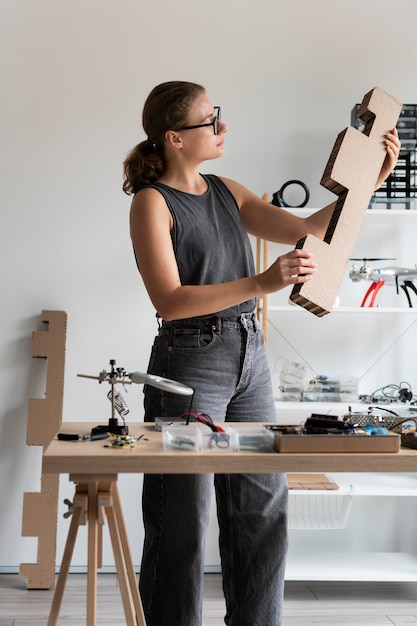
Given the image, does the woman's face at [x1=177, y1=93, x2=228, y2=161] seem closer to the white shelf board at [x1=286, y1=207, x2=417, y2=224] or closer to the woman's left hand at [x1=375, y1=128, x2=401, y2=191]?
the woman's left hand at [x1=375, y1=128, x2=401, y2=191]

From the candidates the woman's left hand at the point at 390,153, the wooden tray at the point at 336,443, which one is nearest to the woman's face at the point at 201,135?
the woman's left hand at the point at 390,153

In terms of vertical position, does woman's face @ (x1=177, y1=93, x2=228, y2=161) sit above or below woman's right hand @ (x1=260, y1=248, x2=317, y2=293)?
above

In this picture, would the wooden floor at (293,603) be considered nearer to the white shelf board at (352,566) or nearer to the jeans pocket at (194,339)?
the white shelf board at (352,566)

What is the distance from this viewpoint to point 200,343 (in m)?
1.81

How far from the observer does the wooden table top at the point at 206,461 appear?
1.40m

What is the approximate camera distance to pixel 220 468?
1410mm

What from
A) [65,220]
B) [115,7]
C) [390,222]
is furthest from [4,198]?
[390,222]

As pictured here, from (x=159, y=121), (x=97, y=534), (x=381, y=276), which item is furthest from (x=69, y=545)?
(x=381, y=276)

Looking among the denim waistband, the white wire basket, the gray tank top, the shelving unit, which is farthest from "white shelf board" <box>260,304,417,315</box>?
the denim waistband

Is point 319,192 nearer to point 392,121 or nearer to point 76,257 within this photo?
point 76,257

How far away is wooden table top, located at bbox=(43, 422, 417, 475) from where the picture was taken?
140 centimetres

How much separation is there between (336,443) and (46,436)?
75.9 inches

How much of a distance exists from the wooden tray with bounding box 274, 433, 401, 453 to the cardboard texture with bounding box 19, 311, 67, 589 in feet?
6.11

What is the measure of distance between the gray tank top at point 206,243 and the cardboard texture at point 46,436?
55.7 inches
